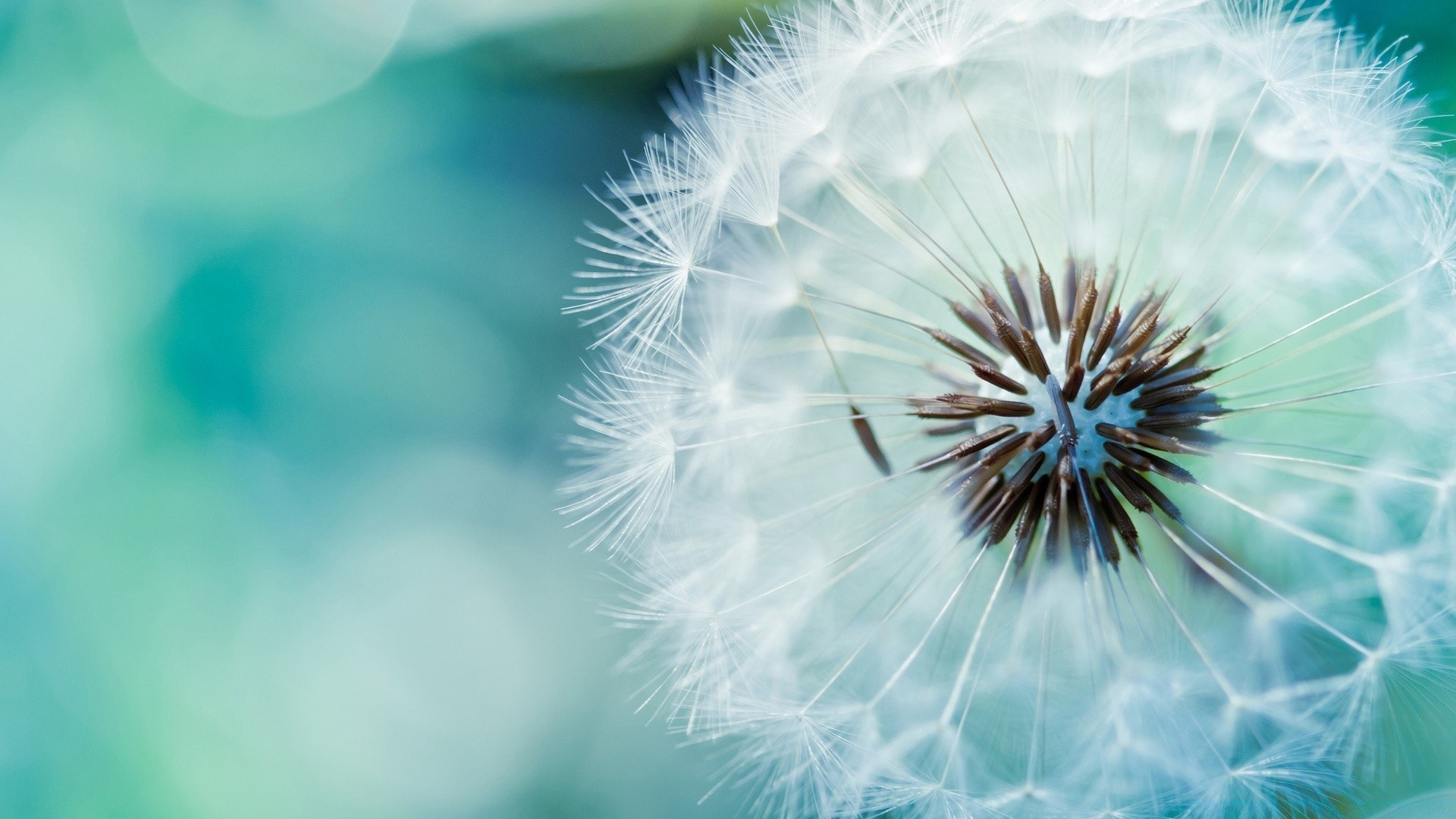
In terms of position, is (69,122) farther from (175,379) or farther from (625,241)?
(625,241)

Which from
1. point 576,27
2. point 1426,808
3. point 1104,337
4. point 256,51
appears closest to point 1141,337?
point 1104,337

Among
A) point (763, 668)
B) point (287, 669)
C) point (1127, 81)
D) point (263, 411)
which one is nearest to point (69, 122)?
point (263, 411)

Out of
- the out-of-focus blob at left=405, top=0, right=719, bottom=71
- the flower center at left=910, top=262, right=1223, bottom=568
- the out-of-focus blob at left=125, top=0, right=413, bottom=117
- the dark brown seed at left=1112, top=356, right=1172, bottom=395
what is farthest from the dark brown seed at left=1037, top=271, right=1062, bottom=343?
the out-of-focus blob at left=125, top=0, right=413, bottom=117

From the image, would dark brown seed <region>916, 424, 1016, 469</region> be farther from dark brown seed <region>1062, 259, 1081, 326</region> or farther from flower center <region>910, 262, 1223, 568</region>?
dark brown seed <region>1062, 259, 1081, 326</region>

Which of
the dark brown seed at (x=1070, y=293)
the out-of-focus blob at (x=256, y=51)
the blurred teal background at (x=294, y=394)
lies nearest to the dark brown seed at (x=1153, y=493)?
the dark brown seed at (x=1070, y=293)

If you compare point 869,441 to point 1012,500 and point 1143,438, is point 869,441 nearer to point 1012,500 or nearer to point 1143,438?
point 1012,500

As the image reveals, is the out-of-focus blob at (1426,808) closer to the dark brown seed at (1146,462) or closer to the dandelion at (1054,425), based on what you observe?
the dandelion at (1054,425)
